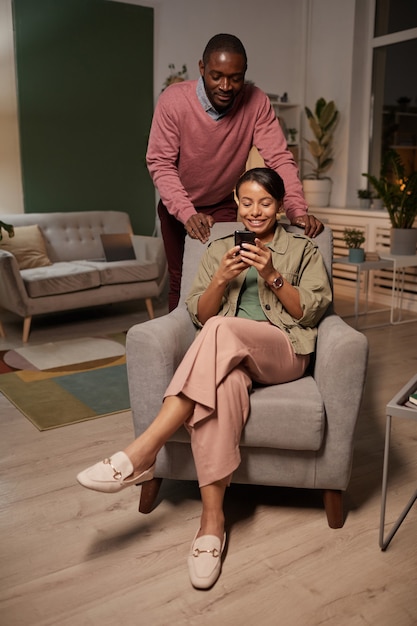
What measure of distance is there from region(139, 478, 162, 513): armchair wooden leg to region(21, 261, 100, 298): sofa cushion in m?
2.43

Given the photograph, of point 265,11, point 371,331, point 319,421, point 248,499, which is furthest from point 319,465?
point 265,11

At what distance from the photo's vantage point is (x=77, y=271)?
4.36 meters

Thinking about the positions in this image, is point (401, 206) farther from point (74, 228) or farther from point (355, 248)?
point (74, 228)

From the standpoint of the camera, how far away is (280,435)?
1.82m

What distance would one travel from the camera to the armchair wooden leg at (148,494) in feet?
6.56

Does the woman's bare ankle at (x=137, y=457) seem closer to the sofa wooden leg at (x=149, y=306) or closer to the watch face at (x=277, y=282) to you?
the watch face at (x=277, y=282)

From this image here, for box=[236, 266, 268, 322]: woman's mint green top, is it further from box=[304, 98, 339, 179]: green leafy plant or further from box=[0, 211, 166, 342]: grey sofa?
box=[304, 98, 339, 179]: green leafy plant

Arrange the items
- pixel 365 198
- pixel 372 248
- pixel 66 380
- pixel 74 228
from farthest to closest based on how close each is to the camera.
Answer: pixel 365 198 → pixel 372 248 → pixel 74 228 → pixel 66 380

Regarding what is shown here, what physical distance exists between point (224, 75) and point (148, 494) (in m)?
1.42

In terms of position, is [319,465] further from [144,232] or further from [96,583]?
[144,232]

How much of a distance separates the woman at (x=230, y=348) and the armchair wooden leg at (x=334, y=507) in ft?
1.10

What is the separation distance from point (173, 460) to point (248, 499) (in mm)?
331

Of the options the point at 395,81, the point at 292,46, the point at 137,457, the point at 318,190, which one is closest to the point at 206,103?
the point at 137,457

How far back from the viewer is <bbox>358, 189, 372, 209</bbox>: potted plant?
5.60 metres
